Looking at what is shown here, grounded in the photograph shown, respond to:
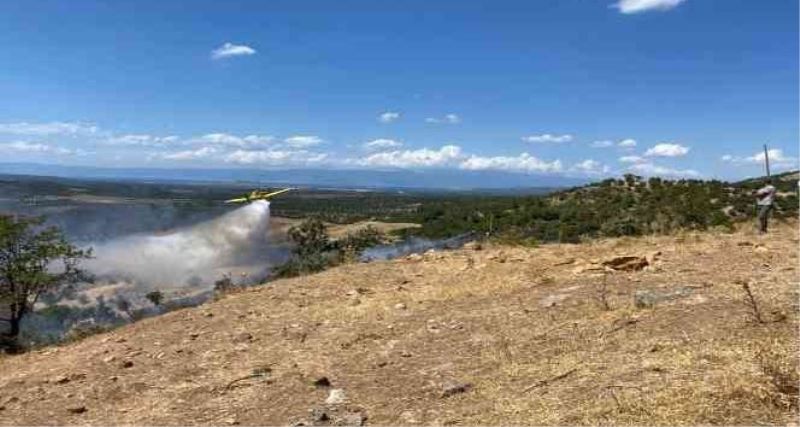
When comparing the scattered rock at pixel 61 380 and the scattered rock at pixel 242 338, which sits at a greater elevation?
the scattered rock at pixel 242 338

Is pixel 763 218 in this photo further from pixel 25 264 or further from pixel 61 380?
pixel 25 264

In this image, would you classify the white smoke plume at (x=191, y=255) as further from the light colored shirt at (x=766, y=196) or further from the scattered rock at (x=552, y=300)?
the scattered rock at (x=552, y=300)

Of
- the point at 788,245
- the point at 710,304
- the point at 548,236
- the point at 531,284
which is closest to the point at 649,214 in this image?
the point at 548,236

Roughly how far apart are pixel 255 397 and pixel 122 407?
1.79m

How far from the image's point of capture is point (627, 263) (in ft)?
45.7

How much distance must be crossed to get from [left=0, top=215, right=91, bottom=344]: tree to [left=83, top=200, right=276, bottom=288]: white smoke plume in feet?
150

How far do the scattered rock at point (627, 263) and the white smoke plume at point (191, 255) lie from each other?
215 feet

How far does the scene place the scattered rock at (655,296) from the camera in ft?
35.5

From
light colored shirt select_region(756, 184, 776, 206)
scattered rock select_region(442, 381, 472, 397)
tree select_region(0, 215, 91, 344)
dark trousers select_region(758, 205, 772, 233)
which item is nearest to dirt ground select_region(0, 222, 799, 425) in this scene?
scattered rock select_region(442, 381, 472, 397)

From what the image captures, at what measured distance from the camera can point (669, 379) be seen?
7754 millimetres

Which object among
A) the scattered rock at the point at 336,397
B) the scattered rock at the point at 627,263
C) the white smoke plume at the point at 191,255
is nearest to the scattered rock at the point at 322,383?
the scattered rock at the point at 336,397

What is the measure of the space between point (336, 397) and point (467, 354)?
198 cm

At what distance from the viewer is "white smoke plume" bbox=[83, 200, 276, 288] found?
3278 inches

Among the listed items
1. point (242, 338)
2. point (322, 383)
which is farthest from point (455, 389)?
point (242, 338)
